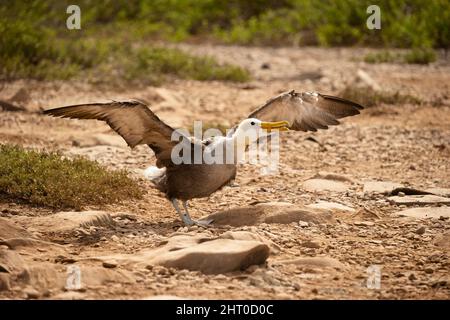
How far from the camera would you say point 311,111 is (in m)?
8.43

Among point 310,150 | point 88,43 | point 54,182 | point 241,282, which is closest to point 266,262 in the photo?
point 241,282

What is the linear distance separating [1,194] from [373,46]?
436 inches

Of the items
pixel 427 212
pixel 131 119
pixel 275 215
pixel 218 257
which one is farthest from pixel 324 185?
pixel 218 257

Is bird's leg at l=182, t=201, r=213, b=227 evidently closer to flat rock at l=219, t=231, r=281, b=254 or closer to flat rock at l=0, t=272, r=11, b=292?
flat rock at l=219, t=231, r=281, b=254

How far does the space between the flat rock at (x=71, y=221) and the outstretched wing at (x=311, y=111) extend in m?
1.91

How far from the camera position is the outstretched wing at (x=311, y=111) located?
8281 mm

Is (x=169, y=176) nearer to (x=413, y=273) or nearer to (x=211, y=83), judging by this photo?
(x=413, y=273)

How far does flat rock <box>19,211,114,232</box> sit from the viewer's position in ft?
22.4

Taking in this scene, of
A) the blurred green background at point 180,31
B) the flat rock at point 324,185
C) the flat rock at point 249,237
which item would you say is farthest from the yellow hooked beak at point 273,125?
the blurred green background at point 180,31

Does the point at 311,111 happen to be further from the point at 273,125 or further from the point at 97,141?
the point at 97,141

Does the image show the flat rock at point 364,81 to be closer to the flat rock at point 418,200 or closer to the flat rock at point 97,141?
the flat rock at point 97,141

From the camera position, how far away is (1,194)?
298 inches

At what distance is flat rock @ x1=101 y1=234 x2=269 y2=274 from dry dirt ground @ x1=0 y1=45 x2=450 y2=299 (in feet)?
0.08

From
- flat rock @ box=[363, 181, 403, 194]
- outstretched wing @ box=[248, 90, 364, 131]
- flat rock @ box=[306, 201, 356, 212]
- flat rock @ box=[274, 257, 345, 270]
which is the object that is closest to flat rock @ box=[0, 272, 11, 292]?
flat rock @ box=[274, 257, 345, 270]
